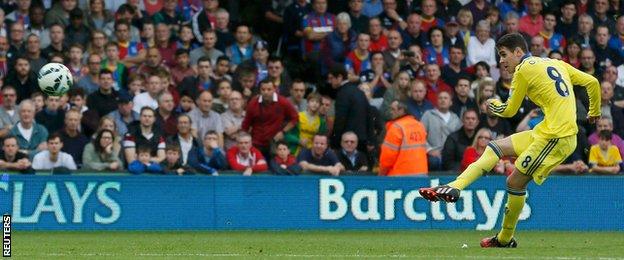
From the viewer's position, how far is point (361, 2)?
21844 millimetres

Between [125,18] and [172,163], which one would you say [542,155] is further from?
[125,18]

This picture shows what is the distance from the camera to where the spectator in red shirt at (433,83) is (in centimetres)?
2031

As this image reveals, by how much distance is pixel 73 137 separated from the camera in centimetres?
1802

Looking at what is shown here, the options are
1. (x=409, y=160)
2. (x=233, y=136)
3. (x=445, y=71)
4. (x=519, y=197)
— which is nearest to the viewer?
(x=519, y=197)

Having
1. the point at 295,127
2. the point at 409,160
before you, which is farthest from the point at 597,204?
the point at 295,127

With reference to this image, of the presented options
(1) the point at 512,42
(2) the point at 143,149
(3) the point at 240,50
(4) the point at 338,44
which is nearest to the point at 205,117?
(2) the point at 143,149

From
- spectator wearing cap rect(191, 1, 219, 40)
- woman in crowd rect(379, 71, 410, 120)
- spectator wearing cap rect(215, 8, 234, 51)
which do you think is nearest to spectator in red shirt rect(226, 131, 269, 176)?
woman in crowd rect(379, 71, 410, 120)

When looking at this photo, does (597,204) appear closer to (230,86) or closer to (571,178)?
(571,178)

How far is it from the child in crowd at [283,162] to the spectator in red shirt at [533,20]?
221 inches

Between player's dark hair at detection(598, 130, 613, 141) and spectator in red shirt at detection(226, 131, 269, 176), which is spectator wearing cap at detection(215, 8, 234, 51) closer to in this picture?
spectator in red shirt at detection(226, 131, 269, 176)

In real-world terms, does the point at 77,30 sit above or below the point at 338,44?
above

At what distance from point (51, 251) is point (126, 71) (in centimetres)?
694

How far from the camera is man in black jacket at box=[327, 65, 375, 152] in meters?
19.1

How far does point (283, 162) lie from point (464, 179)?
5.49 metres
